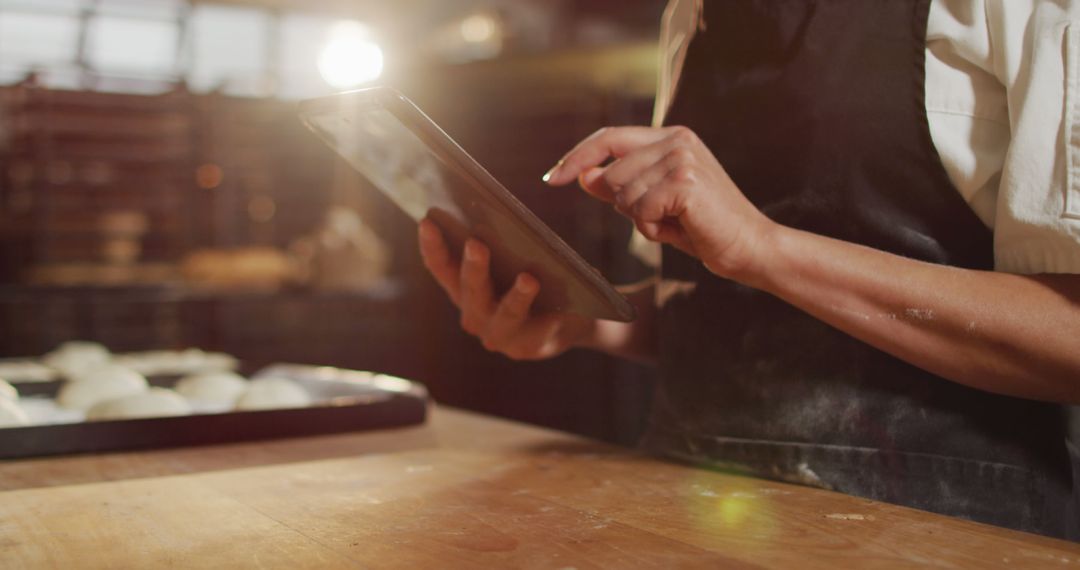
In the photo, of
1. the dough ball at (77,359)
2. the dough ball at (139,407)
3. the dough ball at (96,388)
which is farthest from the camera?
the dough ball at (77,359)

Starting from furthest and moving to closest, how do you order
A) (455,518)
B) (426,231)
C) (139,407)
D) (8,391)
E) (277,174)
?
1. (277,174)
2. (8,391)
3. (139,407)
4. (426,231)
5. (455,518)

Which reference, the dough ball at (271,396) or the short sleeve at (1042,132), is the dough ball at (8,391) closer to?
the dough ball at (271,396)

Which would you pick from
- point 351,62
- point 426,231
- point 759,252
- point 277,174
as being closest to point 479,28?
point 351,62

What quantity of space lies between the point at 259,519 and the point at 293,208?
23.1ft

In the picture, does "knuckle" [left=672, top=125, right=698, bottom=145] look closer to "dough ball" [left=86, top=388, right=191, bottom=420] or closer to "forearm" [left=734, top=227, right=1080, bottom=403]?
"forearm" [left=734, top=227, right=1080, bottom=403]

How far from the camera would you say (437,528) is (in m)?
0.71

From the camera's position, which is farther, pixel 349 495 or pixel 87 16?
pixel 87 16

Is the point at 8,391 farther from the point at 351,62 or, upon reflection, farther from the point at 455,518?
the point at 351,62

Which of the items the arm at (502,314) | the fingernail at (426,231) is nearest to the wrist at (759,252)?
the arm at (502,314)

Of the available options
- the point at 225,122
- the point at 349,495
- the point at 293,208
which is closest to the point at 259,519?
the point at 349,495

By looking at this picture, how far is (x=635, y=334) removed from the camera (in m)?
1.25

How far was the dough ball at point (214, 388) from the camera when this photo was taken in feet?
4.41

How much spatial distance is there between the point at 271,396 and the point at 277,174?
21.1 ft

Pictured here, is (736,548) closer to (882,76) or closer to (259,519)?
(259,519)
